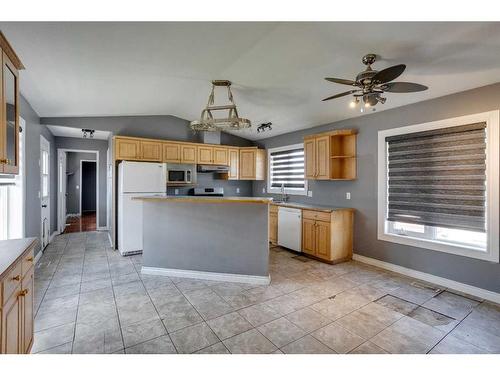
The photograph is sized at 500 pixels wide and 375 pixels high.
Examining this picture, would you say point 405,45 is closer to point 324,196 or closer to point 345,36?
point 345,36

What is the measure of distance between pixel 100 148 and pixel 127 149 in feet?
8.05

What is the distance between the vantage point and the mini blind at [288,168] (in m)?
5.52

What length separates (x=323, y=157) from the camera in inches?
177

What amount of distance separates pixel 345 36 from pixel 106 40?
219cm

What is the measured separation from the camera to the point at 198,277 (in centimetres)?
351

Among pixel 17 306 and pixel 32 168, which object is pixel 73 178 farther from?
pixel 17 306

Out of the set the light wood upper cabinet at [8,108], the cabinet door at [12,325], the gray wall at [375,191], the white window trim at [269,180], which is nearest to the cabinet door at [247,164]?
the white window trim at [269,180]

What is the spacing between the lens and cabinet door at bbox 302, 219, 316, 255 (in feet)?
14.3

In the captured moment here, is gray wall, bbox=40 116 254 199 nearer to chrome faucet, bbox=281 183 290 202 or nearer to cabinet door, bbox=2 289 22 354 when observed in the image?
chrome faucet, bbox=281 183 290 202

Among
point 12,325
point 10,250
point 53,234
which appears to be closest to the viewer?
point 12,325

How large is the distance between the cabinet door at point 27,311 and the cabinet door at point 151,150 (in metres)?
3.32

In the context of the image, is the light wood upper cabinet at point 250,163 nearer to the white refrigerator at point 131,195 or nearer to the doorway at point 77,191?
the white refrigerator at point 131,195

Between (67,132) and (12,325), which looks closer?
(12,325)

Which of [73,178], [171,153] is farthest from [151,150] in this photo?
[73,178]
